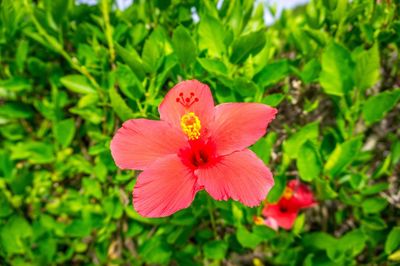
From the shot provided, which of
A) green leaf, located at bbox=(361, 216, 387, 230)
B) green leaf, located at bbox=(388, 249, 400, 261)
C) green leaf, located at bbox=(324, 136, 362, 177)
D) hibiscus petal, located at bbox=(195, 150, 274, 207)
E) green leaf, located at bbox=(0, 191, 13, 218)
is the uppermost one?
hibiscus petal, located at bbox=(195, 150, 274, 207)

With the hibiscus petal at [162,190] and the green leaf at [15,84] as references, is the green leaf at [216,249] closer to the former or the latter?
the hibiscus petal at [162,190]

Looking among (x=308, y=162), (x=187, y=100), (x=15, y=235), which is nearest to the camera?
(x=187, y=100)

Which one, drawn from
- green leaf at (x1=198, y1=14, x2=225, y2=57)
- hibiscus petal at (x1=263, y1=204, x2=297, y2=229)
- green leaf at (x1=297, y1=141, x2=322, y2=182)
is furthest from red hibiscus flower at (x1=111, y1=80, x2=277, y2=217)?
hibiscus petal at (x1=263, y1=204, x2=297, y2=229)

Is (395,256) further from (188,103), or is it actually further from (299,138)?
(188,103)

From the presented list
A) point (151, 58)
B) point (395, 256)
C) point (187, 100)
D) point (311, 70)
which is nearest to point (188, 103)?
point (187, 100)

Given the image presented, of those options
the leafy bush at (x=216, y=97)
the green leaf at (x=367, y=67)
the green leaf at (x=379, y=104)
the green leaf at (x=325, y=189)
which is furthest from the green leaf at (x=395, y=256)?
the green leaf at (x=367, y=67)

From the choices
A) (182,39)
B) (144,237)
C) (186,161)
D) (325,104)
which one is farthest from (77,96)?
(325,104)

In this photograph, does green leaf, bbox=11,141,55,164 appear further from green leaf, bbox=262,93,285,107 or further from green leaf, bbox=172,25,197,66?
green leaf, bbox=262,93,285,107
